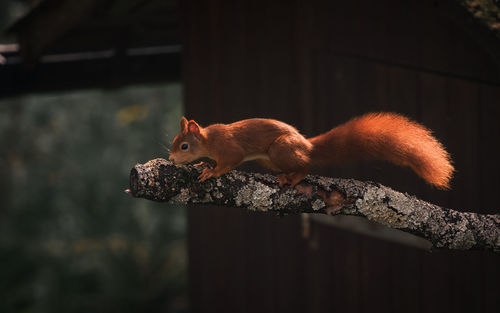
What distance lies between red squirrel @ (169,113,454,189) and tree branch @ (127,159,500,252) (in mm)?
33

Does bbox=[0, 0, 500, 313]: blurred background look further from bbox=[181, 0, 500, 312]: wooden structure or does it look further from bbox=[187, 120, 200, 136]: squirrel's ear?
bbox=[187, 120, 200, 136]: squirrel's ear

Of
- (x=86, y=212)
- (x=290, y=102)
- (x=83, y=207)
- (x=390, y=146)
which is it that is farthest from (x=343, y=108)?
(x=83, y=207)

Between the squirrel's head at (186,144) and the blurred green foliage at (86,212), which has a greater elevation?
the squirrel's head at (186,144)

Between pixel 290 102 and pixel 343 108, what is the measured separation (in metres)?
0.55

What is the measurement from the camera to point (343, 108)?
10.5 feet

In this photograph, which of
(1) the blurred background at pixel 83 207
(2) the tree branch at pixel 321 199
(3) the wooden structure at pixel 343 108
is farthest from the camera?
(1) the blurred background at pixel 83 207

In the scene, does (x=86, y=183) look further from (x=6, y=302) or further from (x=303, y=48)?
(x=303, y=48)

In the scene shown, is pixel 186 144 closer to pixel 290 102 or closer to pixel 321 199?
pixel 321 199

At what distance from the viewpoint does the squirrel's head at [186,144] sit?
1.12 metres

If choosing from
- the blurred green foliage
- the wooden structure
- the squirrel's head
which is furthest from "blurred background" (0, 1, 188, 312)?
the squirrel's head

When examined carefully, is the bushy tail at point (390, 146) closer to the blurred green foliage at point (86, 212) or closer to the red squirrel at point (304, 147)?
the red squirrel at point (304, 147)

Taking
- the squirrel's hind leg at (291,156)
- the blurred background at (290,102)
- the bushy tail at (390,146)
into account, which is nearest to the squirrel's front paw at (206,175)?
the squirrel's hind leg at (291,156)

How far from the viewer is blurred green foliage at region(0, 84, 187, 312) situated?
749cm

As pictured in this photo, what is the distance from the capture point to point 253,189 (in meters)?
1.16
